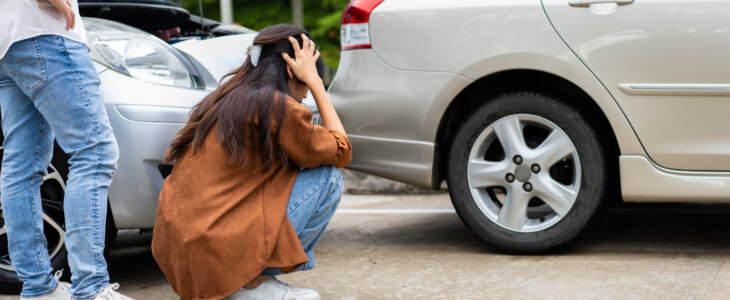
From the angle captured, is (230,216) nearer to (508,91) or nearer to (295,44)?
(295,44)

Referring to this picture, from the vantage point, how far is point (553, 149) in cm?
347

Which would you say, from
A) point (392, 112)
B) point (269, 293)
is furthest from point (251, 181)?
point (392, 112)

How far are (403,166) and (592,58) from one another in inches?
34.8

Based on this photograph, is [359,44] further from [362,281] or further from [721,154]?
[721,154]

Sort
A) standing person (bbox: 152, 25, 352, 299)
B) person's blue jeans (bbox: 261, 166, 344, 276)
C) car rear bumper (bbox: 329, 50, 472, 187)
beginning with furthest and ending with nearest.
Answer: car rear bumper (bbox: 329, 50, 472, 187) < person's blue jeans (bbox: 261, 166, 344, 276) < standing person (bbox: 152, 25, 352, 299)

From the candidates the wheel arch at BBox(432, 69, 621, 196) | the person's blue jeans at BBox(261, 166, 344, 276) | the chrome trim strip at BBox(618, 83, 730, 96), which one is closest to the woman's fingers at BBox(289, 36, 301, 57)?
the person's blue jeans at BBox(261, 166, 344, 276)

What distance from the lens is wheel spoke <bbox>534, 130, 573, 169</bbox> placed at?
11.4 feet

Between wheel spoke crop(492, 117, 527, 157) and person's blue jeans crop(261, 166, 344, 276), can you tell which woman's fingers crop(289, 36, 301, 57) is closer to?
person's blue jeans crop(261, 166, 344, 276)

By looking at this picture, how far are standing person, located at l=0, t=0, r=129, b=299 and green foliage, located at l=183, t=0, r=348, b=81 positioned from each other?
9.95 m

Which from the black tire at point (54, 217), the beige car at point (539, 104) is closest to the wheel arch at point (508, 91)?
the beige car at point (539, 104)

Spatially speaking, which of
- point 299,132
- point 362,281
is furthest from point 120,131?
point 362,281

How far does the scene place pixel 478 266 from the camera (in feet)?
11.3

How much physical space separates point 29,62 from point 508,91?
190 centimetres

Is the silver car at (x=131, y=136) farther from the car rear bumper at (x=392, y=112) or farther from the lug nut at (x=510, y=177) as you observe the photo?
the lug nut at (x=510, y=177)
